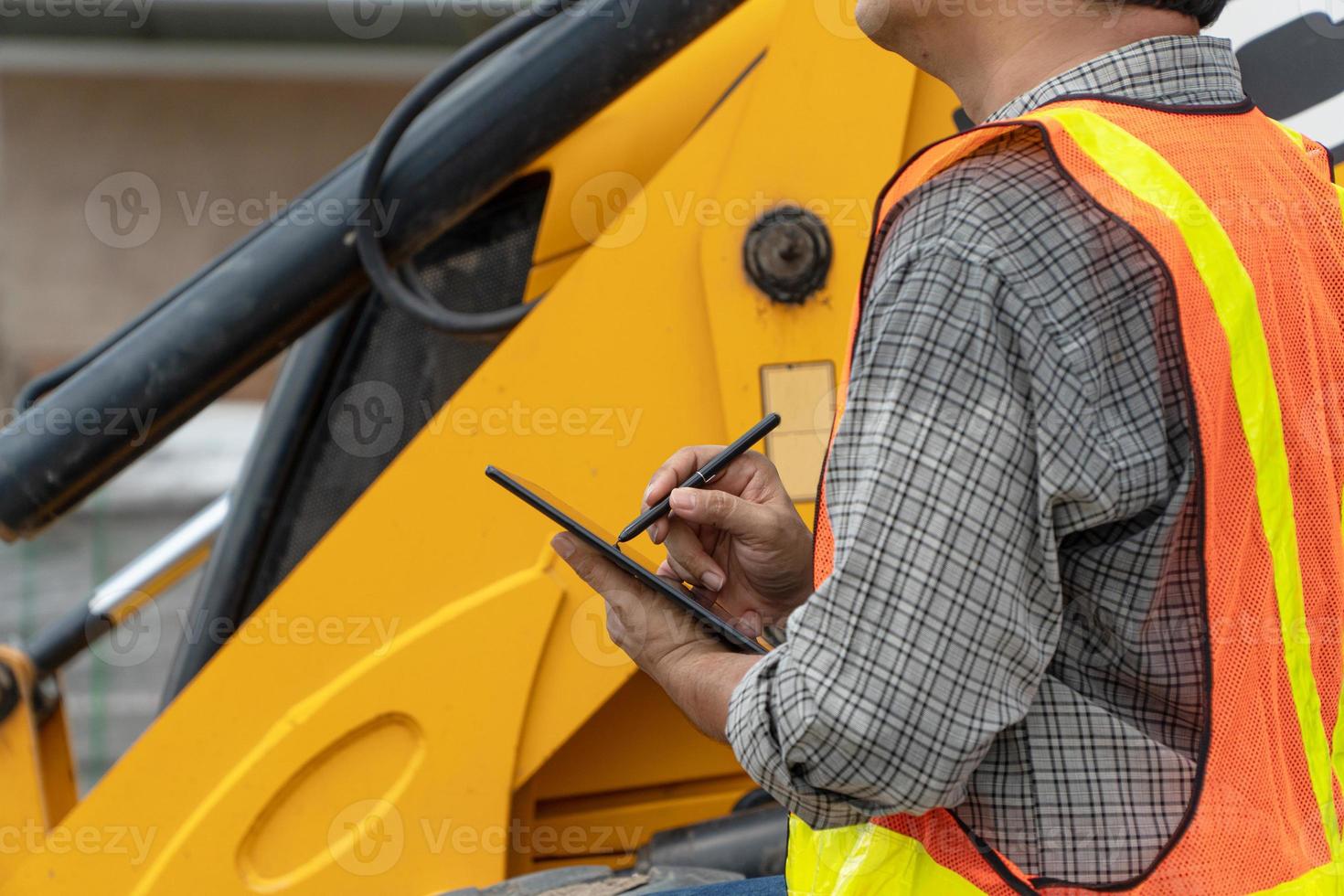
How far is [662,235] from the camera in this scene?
1873 mm

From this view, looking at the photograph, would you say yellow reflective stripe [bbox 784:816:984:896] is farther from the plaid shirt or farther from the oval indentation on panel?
the oval indentation on panel

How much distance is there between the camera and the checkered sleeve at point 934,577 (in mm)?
904

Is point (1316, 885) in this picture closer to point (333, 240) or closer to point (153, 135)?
point (333, 240)

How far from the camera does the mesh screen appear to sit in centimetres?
216

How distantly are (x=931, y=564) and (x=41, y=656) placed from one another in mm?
2004

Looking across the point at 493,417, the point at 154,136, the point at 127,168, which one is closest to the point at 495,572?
the point at 493,417

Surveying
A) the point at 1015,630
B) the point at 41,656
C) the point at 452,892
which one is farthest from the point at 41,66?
the point at 1015,630

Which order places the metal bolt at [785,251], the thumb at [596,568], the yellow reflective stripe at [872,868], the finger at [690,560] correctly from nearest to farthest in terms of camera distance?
the yellow reflective stripe at [872,868] → the thumb at [596,568] → the finger at [690,560] → the metal bolt at [785,251]

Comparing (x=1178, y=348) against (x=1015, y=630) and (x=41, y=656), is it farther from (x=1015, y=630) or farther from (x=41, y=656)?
(x=41, y=656)

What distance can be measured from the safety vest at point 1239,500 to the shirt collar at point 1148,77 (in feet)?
0.10

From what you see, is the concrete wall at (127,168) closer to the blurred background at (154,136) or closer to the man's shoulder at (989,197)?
the blurred background at (154,136)

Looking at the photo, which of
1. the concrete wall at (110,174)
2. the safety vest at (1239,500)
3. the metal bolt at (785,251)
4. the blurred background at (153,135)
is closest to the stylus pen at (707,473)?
the safety vest at (1239,500)

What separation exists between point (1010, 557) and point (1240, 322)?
0.24 m

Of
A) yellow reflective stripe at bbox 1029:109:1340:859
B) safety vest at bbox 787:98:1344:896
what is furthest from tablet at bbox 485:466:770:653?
yellow reflective stripe at bbox 1029:109:1340:859
